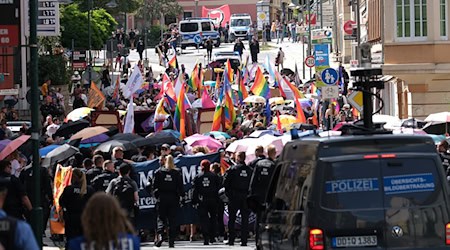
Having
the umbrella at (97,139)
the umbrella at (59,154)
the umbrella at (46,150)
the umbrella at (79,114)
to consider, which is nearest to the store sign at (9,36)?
the umbrella at (97,139)

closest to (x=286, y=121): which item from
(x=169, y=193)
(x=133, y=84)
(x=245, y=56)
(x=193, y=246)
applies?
(x=133, y=84)

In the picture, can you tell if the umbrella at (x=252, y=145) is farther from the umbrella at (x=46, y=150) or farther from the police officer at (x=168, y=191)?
the umbrella at (x=46, y=150)

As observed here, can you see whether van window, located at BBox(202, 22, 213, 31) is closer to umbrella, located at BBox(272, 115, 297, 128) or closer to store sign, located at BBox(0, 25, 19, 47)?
umbrella, located at BBox(272, 115, 297, 128)

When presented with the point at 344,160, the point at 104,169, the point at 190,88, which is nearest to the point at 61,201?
the point at 104,169

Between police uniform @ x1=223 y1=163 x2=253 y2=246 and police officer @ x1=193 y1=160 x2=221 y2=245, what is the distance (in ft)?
0.99

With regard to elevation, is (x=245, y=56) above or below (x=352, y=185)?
above

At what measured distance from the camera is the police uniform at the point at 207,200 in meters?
21.1

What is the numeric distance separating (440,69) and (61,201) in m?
20.2

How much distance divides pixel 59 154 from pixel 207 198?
368 centimetres

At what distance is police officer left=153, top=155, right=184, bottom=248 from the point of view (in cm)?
2052

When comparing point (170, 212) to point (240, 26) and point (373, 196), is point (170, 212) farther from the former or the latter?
point (240, 26)

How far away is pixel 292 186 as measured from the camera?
505 inches

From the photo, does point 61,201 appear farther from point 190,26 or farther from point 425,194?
point 190,26

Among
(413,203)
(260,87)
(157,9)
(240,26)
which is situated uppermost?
(157,9)
